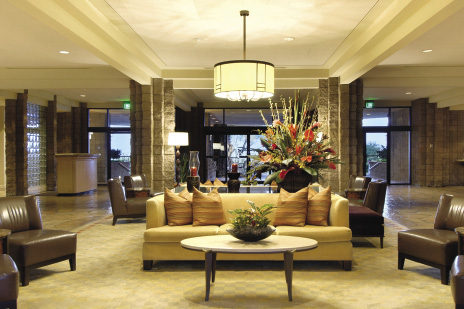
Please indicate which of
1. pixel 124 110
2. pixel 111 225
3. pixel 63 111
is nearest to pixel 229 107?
pixel 124 110

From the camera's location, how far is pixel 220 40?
25.9ft

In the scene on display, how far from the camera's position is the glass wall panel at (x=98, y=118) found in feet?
57.3

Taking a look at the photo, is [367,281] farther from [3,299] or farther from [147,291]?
[3,299]

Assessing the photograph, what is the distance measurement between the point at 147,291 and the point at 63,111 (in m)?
13.8

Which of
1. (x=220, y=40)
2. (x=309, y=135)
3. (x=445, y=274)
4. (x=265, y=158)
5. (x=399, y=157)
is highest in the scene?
(x=220, y=40)

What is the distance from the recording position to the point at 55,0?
5160 mm

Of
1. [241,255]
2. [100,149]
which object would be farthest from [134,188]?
[100,149]

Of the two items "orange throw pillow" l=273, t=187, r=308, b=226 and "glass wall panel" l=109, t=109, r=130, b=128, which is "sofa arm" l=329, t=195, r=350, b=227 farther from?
"glass wall panel" l=109, t=109, r=130, b=128

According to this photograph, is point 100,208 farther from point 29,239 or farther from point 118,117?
point 118,117

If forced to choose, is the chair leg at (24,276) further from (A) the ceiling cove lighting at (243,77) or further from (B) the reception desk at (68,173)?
(B) the reception desk at (68,173)

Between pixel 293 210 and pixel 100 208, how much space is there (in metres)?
6.30

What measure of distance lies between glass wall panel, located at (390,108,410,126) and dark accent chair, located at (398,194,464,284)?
1263 cm

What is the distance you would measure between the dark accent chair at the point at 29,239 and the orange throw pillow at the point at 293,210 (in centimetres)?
234

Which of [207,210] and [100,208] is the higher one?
[207,210]
